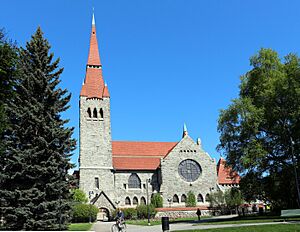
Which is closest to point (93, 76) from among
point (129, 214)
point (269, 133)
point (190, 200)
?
point (129, 214)

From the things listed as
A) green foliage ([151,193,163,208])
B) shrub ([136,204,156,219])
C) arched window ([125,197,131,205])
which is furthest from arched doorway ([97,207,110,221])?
green foliage ([151,193,163,208])

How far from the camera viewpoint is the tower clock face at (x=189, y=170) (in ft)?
162

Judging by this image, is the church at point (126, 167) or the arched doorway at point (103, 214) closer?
the arched doorway at point (103, 214)

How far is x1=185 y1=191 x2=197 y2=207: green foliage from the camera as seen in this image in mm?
46500

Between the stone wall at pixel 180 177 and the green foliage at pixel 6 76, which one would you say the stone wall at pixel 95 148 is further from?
the green foliage at pixel 6 76

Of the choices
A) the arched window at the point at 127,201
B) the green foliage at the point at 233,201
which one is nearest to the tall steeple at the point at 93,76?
the arched window at the point at 127,201

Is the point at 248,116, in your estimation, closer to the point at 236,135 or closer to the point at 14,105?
the point at 236,135

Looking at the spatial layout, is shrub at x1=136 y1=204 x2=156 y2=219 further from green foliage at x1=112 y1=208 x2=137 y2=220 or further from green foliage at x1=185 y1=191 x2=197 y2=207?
green foliage at x1=185 y1=191 x2=197 y2=207

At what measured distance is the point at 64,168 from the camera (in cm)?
1948

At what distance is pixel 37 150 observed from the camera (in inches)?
734

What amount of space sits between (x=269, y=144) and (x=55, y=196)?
17.6m

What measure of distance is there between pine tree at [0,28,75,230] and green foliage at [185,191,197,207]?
30011mm

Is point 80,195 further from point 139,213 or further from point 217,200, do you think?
point 217,200

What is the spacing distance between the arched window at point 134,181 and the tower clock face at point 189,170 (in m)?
6.16
